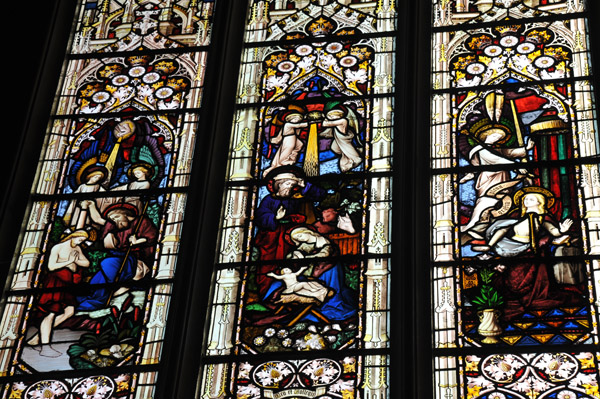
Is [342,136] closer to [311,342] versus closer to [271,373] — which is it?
[311,342]

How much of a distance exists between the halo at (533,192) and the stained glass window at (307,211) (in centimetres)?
75

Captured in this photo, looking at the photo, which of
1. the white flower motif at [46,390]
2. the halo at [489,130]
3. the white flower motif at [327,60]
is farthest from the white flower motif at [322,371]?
the white flower motif at [327,60]

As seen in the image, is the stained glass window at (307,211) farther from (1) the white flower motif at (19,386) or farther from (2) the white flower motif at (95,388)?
(1) the white flower motif at (19,386)

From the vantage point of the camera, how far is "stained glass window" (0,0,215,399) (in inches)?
298

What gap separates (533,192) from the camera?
310 inches

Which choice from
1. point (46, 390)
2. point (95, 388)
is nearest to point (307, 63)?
point (95, 388)

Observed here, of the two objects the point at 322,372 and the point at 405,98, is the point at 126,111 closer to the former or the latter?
the point at 405,98

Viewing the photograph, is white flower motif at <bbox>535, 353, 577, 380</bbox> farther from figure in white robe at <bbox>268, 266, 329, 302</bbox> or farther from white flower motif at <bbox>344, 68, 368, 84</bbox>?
white flower motif at <bbox>344, 68, 368, 84</bbox>

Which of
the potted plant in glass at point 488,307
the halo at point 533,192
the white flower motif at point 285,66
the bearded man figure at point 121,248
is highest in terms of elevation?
the white flower motif at point 285,66

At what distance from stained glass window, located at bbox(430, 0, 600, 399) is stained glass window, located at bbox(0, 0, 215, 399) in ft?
5.29

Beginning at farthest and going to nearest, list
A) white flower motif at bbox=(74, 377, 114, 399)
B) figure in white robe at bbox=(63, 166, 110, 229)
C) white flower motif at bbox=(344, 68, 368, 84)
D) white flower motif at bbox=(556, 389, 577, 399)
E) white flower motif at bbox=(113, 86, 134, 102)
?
white flower motif at bbox=(113, 86, 134, 102) < white flower motif at bbox=(344, 68, 368, 84) < figure in white robe at bbox=(63, 166, 110, 229) < white flower motif at bbox=(74, 377, 114, 399) < white flower motif at bbox=(556, 389, 577, 399)

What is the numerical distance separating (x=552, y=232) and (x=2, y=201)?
333 cm

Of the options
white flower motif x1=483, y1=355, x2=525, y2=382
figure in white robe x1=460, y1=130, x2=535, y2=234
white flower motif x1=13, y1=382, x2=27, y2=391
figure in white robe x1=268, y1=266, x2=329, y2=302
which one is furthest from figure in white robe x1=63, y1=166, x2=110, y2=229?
white flower motif x1=483, y1=355, x2=525, y2=382

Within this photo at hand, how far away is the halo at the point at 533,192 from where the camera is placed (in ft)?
25.6
